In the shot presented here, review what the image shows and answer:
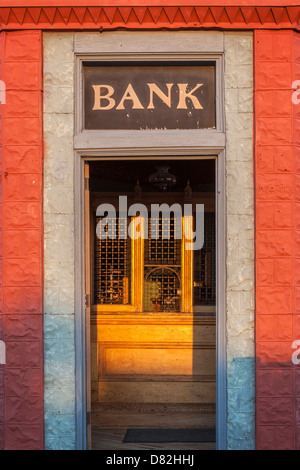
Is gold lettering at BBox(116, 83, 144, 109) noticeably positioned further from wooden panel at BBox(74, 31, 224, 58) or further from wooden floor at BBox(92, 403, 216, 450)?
wooden floor at BBox(92, 403, 216, 450)

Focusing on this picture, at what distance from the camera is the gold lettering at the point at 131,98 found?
470cm

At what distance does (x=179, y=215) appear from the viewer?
26.1 feet

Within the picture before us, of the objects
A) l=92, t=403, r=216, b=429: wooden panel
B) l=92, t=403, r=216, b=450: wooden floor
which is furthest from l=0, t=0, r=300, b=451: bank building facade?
l=92, t=403, r=216, b=429: wooden panel

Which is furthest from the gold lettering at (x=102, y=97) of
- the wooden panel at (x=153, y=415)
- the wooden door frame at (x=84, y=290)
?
the wooden panel at (x=153, y=415)

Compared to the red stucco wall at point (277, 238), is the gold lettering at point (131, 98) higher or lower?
higher

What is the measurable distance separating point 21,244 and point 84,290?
0.70 meters

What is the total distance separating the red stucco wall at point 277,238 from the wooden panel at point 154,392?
3060 millimetres

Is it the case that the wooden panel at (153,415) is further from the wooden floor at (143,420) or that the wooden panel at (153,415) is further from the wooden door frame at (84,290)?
the wooden door frame at (84,290)

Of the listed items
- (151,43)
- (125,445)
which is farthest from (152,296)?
(151,43)

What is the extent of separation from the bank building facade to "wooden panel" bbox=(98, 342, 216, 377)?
295cm

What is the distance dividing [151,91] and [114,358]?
4.38 metres

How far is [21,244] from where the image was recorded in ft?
14.9

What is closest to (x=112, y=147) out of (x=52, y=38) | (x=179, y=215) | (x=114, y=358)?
(x=52, y=38)
